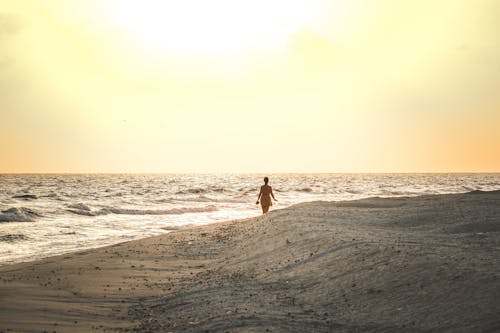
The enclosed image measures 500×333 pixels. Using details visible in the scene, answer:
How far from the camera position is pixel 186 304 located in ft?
32.6

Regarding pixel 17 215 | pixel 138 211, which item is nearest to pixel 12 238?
pixel 17 215

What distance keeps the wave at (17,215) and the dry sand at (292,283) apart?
70.9ft

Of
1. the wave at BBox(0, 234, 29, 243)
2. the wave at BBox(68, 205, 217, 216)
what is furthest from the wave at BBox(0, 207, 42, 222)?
the wave at BBox(0, 234, 29, 243)

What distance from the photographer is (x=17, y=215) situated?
3612cm

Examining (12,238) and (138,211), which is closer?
(12,238)

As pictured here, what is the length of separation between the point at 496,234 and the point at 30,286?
1193cm

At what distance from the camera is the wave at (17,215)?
35094 mm

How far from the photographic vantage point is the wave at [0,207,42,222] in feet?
115

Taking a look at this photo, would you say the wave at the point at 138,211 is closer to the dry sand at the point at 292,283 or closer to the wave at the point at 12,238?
the wave at the point at 12,238

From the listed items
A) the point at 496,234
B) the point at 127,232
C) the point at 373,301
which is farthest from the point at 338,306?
the point at 127,232

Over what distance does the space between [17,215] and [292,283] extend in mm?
31808

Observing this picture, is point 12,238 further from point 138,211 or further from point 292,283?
point 292,283

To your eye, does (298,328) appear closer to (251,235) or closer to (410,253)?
(410,253)

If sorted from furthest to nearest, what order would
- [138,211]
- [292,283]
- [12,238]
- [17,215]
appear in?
1. [138,211]
2. [17,215]
3. [12,238]
4. [292,283]
